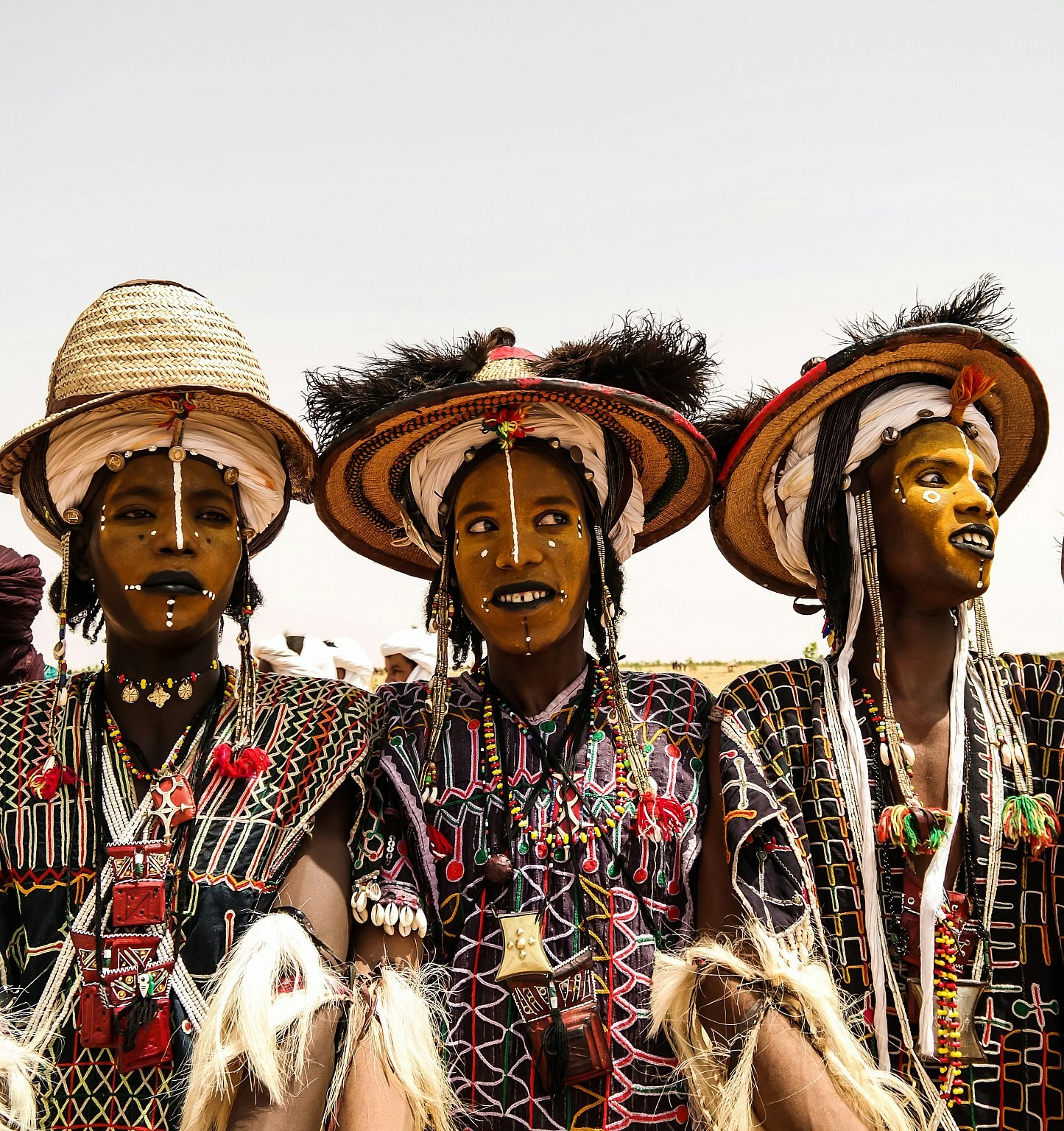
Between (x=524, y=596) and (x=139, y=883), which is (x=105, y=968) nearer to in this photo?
(x=139, y=883)

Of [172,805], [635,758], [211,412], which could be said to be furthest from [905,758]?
[211,412]

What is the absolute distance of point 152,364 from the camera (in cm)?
342


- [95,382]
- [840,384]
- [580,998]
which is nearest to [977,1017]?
[580,998]

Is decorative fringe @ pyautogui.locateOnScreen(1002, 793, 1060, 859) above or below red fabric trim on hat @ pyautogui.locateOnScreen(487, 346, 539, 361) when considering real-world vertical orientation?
below

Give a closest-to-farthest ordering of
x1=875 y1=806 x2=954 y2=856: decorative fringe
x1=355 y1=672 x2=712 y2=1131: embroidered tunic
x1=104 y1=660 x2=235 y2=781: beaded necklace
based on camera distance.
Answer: x1=355 y1=672 x2=712 y2=1131: embroidered tunic, x1=875 y1=806 x2=954 y2=856: decorative fringe, x1=104 y1=660 x2=235 y2=781: beaded necklace

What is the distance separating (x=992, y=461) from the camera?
3.51 metres

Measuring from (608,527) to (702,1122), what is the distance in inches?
68.5

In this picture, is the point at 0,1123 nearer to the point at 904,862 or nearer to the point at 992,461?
the point at 904,862

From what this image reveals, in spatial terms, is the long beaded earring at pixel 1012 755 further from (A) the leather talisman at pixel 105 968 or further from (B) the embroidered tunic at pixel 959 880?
(A) the leather talisman at pixel 105 968

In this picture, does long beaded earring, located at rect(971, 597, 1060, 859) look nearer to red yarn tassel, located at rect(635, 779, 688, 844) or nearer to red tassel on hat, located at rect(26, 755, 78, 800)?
red yarn tassel, located at rect(635, 779, 688, 844)

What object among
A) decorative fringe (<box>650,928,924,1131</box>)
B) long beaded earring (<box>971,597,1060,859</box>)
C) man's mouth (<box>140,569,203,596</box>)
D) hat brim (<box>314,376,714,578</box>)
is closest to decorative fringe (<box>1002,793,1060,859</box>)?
long beaded earring (<box>971,597,1060,859</box>)

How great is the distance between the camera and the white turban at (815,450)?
3.40m

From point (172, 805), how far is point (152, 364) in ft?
4.30

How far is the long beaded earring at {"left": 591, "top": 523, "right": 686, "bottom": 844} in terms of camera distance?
314 cm
